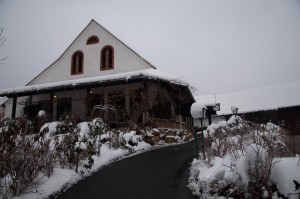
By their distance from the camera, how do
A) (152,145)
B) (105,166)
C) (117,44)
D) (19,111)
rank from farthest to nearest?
(19,111), (117,44), (152,145), (105,166)

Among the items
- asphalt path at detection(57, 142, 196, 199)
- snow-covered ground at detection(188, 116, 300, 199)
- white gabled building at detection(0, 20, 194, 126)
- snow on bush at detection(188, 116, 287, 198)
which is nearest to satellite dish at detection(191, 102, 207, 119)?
snow on bush at detection(188, 116, 287, 198)

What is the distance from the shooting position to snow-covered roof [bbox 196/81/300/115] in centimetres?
2505

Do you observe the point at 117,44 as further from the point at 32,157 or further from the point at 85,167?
the point at 32,157

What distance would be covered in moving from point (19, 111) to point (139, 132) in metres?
11.3

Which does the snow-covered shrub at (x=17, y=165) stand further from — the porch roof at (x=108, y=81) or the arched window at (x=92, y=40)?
the arched window at (x=92, y=40)

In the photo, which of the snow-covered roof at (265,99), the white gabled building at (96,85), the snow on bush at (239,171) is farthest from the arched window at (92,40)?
the snow on bush at (239,171)

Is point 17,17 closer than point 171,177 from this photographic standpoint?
No

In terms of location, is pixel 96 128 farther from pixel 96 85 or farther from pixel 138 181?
pixel 96 85

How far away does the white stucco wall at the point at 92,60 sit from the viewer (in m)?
17.2

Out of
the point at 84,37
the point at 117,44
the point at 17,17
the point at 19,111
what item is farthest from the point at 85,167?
the point at 17,17

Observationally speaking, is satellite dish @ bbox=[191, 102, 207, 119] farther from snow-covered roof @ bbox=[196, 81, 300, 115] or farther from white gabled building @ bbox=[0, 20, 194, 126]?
snow-covered roof @ bbox=[196, 81, 300, 115]

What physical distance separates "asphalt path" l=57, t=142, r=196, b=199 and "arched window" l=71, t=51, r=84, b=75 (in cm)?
1024

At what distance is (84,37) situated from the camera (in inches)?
733

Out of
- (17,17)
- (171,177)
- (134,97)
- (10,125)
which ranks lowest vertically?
(171,177)
